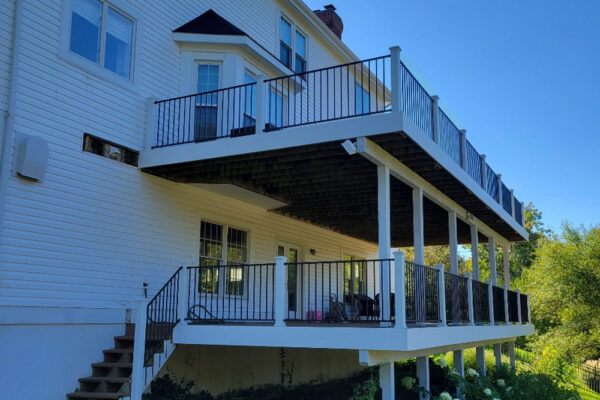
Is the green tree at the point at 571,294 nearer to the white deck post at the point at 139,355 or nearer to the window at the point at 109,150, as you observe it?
the white deck post at the point at 139,355

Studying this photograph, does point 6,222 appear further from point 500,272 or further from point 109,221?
point 500,272

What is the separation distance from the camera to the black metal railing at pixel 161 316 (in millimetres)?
9320

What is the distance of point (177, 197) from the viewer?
37.1 feet

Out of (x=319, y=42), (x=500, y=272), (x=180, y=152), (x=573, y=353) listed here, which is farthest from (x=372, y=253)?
(x=500, y=272)

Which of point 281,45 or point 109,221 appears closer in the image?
point 109,221

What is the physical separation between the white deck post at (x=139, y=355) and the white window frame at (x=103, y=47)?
4.11 m

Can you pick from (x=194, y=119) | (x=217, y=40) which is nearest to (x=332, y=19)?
(x=217, y=40)

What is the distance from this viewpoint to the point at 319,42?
18.2m

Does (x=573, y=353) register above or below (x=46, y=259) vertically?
below

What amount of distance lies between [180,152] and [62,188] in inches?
82.9

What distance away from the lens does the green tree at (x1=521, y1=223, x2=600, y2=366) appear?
25734mm

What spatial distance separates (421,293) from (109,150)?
5904mm

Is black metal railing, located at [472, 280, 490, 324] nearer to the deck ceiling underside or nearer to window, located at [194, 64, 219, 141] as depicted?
the deck ceiling underside

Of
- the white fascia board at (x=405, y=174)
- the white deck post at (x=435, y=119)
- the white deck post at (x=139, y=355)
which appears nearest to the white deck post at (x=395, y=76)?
the white fascia board at (x=405, y=174)
